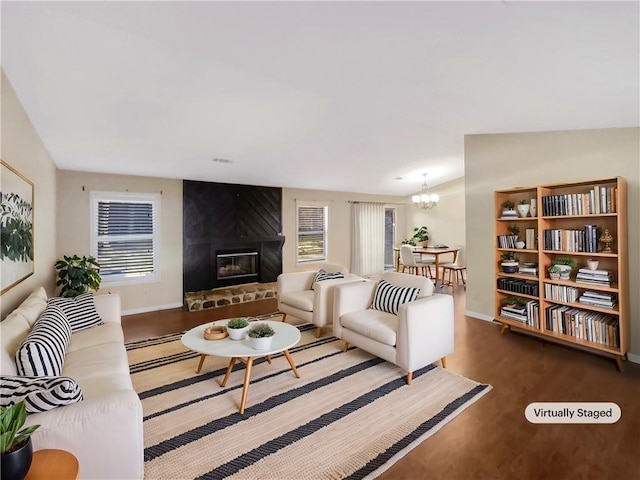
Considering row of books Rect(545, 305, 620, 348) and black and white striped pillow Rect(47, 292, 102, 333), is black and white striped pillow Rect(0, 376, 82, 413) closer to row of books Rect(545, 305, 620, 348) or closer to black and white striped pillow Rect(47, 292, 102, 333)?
black and white striped pillow Rect(47, 292, 102, 333)

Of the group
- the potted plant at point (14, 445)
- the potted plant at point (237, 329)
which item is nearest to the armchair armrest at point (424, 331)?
the potted plant at point (237, 329)

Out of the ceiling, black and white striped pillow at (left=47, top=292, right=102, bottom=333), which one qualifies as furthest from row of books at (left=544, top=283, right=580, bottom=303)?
black and white striped pillow at (left=47, top=292, right=102, bottom=333)

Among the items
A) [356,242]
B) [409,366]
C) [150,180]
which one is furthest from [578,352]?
[150,180]

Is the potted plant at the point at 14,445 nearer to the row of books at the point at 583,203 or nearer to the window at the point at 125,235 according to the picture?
the window at the point at 125,235

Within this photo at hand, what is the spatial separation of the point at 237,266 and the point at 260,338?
3.56 meters

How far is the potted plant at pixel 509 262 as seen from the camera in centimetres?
366

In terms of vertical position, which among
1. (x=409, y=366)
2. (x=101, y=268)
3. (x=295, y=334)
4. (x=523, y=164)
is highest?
(x=523, y=164)

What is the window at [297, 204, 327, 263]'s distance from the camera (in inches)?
260

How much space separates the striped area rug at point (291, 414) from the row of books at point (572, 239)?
5.74 ft

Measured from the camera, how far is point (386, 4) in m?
1.60

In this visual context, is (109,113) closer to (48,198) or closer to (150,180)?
(48,198)

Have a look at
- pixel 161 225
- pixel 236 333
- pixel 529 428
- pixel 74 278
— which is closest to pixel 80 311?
pixel 74 278

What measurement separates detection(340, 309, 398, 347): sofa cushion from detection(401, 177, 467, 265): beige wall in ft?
15.4

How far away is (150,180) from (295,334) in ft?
11.8
